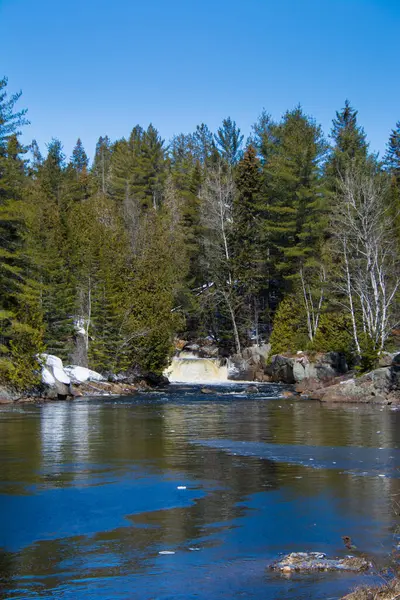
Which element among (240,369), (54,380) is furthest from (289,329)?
(54,380)

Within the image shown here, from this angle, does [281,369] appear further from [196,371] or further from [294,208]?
[294,208]

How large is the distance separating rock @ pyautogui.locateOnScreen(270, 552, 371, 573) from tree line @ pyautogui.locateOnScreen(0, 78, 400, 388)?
92.1 feet

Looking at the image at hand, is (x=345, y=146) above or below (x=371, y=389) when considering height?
above

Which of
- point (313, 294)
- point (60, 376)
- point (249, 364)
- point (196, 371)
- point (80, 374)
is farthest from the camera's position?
point (196, 371)

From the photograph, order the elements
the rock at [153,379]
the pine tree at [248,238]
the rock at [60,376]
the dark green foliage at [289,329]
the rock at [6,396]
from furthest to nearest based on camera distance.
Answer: the pine tree at [248,238] < the dark green foliage at [289,329] < the rock at [153,379] < the rock at [60,376] < the rock at [6,396]

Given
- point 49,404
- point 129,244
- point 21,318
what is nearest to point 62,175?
point 129,244

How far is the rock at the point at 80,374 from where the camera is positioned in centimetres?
4150

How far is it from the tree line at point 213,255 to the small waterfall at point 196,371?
2781 mm

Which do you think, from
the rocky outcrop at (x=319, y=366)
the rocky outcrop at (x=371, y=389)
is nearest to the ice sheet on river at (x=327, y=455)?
the rocky outcrop at (x=371, y=389)

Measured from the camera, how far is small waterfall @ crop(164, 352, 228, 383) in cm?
5522

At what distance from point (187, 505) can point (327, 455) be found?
21.0ft

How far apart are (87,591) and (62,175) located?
7066cm

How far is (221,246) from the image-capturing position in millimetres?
61281

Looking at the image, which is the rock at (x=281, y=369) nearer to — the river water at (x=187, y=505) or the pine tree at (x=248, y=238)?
the pine tree at (x=248, y=238)
